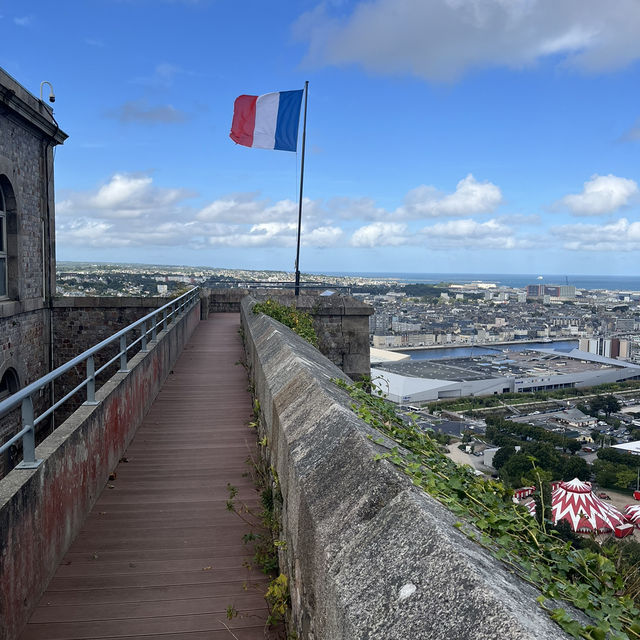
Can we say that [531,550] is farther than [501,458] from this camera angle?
No

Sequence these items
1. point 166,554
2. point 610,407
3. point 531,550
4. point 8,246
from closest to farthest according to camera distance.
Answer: point 531,550
point 166,554
point 8,246
point 610,407

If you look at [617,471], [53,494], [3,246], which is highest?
[3,246]

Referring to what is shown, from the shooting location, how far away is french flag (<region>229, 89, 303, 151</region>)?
1581 cm

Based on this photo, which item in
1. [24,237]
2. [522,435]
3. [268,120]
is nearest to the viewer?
[24,237]

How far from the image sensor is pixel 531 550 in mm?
2074

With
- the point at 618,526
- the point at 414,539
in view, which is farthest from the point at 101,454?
the point at 618,526

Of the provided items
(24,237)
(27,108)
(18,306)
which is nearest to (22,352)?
(18,306)

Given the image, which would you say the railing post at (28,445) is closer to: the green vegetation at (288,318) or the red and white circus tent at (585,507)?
the red and white circus tent at (585,507)

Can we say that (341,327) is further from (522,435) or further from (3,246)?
(522,435)

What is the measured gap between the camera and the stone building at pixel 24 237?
1310 centimetres

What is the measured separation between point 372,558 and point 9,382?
14.2m

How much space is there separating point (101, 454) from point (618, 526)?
6.52 m

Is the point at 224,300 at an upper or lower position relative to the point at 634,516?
upper

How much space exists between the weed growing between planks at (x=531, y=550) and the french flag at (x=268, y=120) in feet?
46.0
